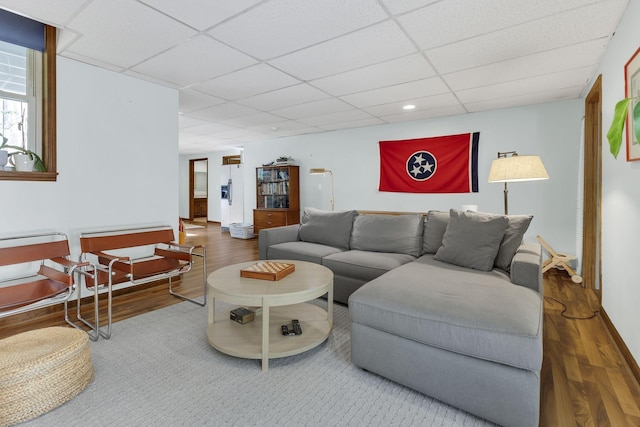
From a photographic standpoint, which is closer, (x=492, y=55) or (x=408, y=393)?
(x=408, y=393)

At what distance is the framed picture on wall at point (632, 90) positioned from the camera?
1.79 m

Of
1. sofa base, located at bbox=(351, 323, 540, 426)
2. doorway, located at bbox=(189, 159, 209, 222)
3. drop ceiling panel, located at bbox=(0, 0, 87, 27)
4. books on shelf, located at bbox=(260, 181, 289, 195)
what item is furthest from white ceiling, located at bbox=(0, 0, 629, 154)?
doorway, located at bbox=(189, 159, 209, 222)

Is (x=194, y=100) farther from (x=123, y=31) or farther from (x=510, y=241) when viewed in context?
(x=510, y=241)

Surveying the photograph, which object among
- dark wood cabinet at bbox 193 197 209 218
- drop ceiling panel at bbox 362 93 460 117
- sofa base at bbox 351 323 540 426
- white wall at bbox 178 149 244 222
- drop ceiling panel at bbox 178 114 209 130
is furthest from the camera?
dark wood cabinet at bbox 193 197 209 218

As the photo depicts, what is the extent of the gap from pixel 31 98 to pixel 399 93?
3669 millimetres

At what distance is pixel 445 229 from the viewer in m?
3.00

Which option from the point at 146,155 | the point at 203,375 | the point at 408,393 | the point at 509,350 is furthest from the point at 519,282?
the point at 146,155

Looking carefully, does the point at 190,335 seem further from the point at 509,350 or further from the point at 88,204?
the point at 509,350

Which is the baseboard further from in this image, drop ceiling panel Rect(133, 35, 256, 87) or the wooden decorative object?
drop ceiling panel Rect(133, 35, 256, 87)

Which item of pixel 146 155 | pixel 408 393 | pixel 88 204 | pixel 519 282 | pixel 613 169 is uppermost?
pixel 146 155

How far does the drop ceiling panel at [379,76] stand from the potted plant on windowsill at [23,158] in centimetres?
264

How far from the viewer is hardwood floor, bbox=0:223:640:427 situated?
1581mm

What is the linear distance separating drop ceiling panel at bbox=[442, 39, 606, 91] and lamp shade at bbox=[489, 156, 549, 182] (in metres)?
0.89

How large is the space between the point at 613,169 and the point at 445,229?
4.25 ft
